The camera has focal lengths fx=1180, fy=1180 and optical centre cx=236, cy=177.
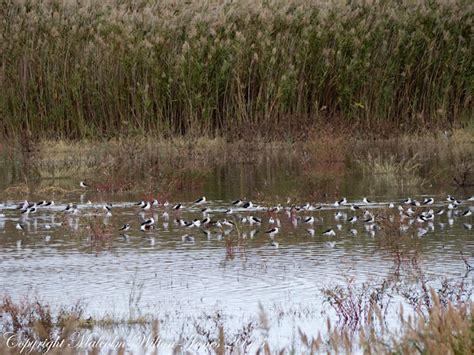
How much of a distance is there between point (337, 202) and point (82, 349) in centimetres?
760

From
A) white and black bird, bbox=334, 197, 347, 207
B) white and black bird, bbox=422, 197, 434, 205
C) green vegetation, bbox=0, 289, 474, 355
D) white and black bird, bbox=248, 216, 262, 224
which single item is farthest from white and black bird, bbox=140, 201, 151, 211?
green vegetation, bbox=0, 289, 474, 355

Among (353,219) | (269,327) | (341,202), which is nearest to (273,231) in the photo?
(353,219)

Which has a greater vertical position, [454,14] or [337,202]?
[454,14]

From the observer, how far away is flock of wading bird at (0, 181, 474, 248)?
12.7 metres

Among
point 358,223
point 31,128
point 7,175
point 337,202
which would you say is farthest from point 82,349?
point 31,128

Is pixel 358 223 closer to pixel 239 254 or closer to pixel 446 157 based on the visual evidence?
pixel 239 254

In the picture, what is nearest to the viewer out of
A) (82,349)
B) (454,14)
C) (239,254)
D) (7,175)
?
(82,349)

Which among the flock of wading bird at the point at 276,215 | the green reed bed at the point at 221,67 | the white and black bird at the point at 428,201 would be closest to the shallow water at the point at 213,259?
the flock of wading bird at the point at 276,215

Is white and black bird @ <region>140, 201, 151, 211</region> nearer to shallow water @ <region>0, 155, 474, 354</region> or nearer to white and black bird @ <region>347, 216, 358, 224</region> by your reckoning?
shallow water @ <region>0, 155, 474, 354</region>

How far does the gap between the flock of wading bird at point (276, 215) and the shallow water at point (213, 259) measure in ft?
0.11

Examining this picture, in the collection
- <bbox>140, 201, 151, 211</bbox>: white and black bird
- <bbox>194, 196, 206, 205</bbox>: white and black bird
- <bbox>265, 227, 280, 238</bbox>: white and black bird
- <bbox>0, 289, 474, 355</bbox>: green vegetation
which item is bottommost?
<bbox>194, 196, 206, 205</bbox>: white and black bird

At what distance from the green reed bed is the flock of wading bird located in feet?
23.3

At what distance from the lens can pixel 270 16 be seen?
22812mm

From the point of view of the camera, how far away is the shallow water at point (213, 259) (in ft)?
28.9
